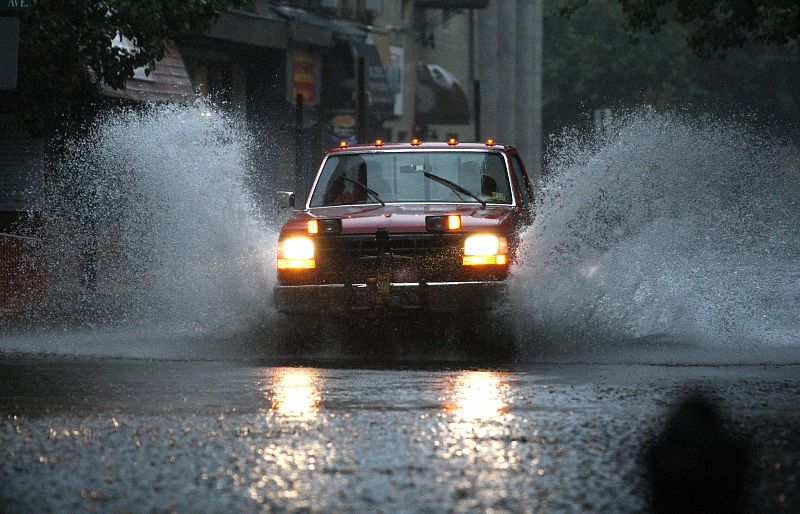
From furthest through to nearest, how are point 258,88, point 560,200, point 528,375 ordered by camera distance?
point 258,88 < point 560,200 < point 528,375

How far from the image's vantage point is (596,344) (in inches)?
542

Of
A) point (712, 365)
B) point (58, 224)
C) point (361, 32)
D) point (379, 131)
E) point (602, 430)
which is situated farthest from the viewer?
point (379, 131)

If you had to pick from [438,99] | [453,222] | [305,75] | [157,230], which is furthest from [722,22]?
[438,99]

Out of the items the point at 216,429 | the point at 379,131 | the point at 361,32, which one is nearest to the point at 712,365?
the point at 216,429

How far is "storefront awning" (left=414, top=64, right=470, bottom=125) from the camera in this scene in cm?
5047

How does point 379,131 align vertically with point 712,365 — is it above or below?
above

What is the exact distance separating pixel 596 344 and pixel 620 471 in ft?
20.7

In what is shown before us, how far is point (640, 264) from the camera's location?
601 inches

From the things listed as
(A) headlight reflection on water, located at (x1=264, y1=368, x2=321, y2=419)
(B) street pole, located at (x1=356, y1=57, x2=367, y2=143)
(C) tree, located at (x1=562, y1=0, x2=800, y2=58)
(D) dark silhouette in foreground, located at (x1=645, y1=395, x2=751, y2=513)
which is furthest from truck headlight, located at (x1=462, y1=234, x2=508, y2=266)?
(B) street pole, located at (x1=356, y1=57, x2=367, y2=143)

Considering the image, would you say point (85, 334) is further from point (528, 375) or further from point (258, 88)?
point (258, 88)

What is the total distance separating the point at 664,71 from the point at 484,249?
2257 inches

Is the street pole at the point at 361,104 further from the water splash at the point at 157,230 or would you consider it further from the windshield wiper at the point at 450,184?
the windshield wiper at the point at 450,184

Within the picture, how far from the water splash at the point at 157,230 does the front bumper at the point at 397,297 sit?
4.18 ft

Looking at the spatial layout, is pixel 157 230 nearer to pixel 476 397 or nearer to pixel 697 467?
pixel 476 397
